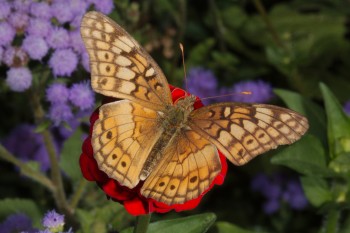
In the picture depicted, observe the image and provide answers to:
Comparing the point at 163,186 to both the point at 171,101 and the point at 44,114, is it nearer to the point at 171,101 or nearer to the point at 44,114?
the point at 171,101

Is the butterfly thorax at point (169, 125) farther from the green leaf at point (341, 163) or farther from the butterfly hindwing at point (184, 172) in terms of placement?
the green leaf at point (341, 163)

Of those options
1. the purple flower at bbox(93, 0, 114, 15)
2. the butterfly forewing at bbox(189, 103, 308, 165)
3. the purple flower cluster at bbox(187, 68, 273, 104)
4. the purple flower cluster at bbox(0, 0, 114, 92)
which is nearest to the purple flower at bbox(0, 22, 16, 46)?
the purple flower cluster at bbox(0, 0, 114, 92)

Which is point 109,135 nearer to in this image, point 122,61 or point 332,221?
point 122,61

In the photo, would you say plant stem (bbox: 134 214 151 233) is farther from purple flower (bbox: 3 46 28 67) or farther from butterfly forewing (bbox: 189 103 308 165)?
purple flower (bbox: 3 46 28 67)

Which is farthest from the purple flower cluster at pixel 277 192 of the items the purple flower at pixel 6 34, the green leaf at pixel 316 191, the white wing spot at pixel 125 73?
the white wing spot at pixel 125 73

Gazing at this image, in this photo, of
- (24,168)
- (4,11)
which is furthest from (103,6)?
(24,168)
